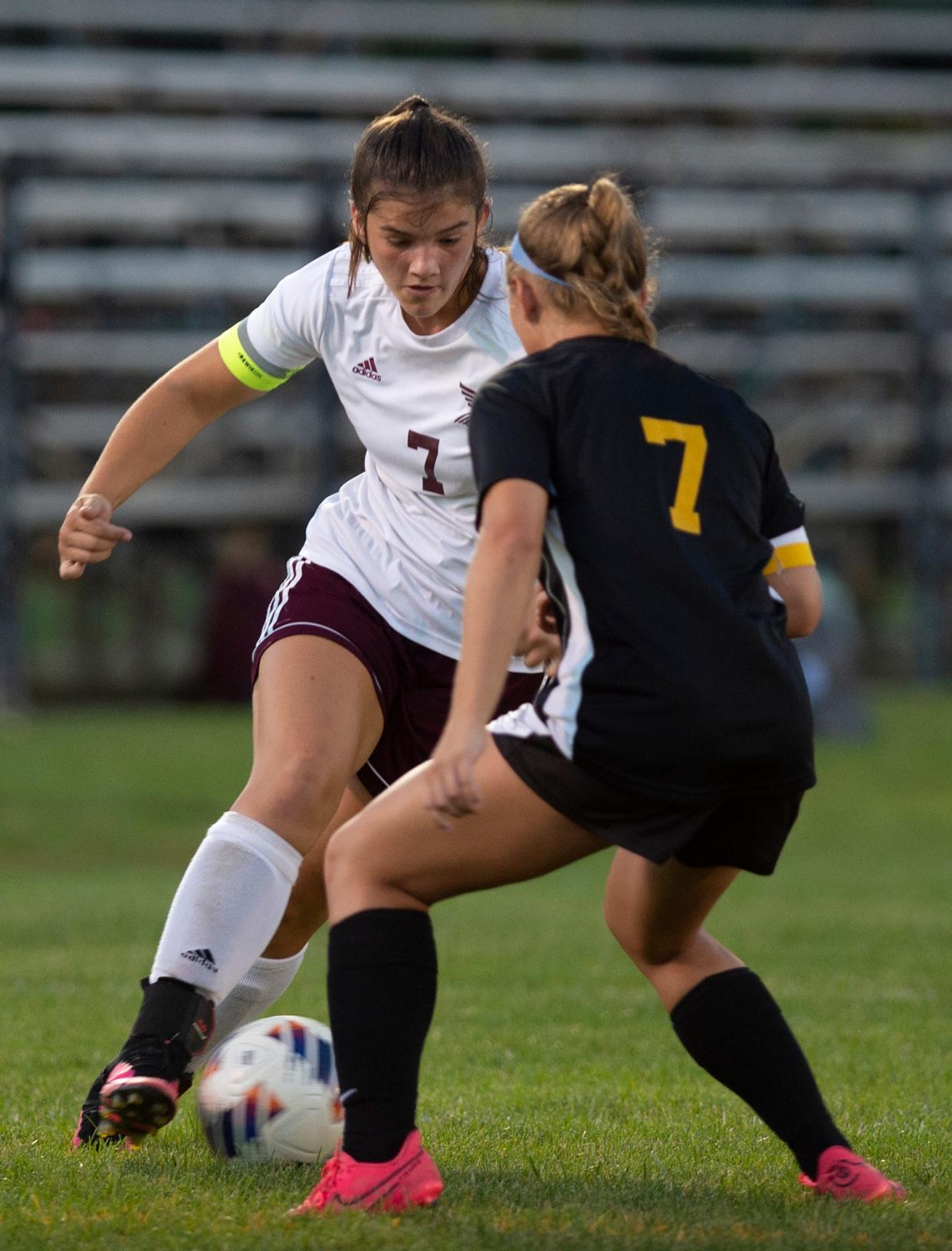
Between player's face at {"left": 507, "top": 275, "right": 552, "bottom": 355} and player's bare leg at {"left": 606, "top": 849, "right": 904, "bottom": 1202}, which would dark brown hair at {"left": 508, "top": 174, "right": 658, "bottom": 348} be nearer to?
player's face at {"left": 507, "top": 275, "right": 552, "bottom": 355}

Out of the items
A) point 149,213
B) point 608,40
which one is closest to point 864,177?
point 608,40

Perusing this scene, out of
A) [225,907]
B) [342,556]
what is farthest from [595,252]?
[225,907]

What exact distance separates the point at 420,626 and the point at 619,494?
112 centimetres

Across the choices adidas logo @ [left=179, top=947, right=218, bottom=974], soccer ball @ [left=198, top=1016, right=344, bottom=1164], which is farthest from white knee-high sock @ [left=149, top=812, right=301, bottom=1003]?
soccer ball @ [left=198, top=1016, right=344, bottom=1164]

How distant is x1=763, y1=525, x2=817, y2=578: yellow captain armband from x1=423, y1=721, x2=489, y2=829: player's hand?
716mm

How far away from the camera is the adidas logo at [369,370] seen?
3.97 metres

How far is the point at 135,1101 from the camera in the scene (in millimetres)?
3408

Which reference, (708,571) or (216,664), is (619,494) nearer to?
(708,571)

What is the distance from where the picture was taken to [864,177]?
83.4 ft

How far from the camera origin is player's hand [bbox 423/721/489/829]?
9.15ft

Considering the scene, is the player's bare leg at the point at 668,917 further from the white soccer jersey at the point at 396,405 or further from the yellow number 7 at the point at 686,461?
the white soccer jersey at the point at 396,405

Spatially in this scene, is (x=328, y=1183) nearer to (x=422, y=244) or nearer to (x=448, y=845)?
(x=448, y=845)

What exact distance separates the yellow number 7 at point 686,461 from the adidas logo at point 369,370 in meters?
1.12

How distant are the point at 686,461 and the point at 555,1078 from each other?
7.87ft
